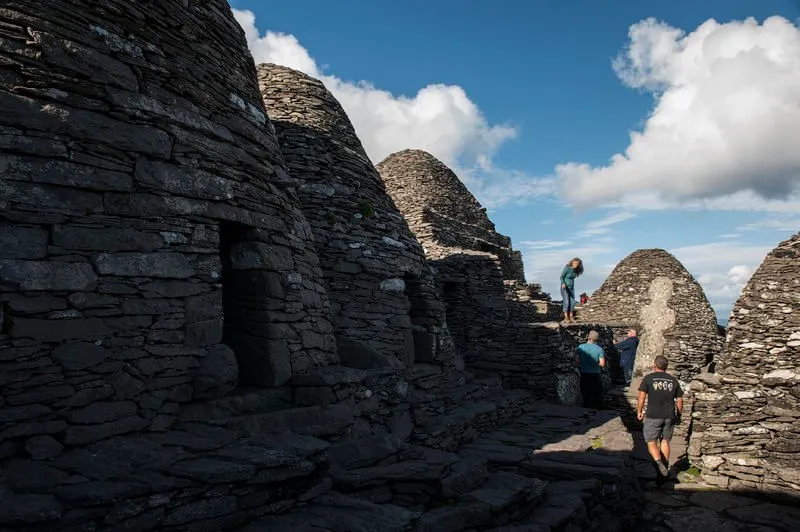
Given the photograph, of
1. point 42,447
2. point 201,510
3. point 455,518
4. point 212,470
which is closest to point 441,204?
point 455,518

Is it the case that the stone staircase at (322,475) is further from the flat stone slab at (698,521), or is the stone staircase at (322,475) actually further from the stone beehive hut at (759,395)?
the stone beehive hut at (759,395)

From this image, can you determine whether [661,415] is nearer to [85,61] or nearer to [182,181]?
[182,181]

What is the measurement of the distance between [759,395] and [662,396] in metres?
1.67

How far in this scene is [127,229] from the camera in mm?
4312

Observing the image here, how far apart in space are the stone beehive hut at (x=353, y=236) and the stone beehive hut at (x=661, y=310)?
34.8 feet

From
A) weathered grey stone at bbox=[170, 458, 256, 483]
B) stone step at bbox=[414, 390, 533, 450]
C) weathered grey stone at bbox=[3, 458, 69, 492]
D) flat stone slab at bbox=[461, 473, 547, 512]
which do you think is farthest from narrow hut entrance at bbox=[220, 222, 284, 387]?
stone step at bbox=[414, 390, 533, 450]

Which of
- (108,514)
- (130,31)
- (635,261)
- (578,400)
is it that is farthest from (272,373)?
(635,261)

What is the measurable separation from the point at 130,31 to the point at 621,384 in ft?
52.7

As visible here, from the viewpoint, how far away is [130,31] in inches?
187

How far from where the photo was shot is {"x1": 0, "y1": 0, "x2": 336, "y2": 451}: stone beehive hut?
3732mm

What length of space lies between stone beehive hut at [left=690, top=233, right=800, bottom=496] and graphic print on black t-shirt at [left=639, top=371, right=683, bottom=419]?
104 cm

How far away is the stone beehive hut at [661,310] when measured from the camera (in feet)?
52.4

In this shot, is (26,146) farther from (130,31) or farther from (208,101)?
(208,101)

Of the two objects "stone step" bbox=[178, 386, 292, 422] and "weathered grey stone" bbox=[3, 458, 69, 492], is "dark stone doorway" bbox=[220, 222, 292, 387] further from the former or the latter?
"weathered grey stone" bbox=[3, 458, 69, 492]
